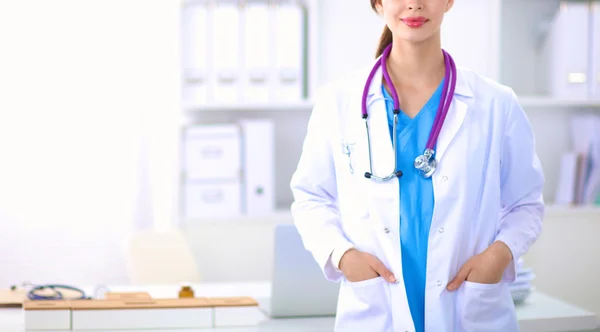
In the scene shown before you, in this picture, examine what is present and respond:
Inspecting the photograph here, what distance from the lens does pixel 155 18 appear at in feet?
13.1

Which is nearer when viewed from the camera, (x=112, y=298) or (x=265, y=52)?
(x=112, y=298)

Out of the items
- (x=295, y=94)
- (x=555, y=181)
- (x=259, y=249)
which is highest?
(x=295, y=94)

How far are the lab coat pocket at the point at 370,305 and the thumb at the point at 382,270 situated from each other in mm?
19

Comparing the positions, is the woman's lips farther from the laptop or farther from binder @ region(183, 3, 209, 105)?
binder @ region(183, 3, 209, 105)

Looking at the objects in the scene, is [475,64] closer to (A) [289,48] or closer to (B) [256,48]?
(A) [289,48]

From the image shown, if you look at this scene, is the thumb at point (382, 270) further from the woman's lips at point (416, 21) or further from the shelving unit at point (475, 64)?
the shelving unit at point (475, 64)

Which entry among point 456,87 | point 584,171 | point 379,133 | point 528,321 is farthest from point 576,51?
point 379,133

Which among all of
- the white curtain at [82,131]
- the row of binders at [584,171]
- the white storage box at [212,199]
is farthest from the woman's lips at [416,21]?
the row of binders at [584,171]

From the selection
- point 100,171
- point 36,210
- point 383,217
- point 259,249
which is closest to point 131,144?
point 100,171

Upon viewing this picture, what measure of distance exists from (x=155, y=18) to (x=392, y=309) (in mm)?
2573

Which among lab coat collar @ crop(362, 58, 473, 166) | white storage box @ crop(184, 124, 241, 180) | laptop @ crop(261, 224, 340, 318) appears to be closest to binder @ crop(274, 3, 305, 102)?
white storage box @ crop(184, 124, 241, 180)

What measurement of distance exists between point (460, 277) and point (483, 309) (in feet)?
0.27

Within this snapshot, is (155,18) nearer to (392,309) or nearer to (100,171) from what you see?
(100,171)

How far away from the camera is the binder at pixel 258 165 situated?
3.79 m
